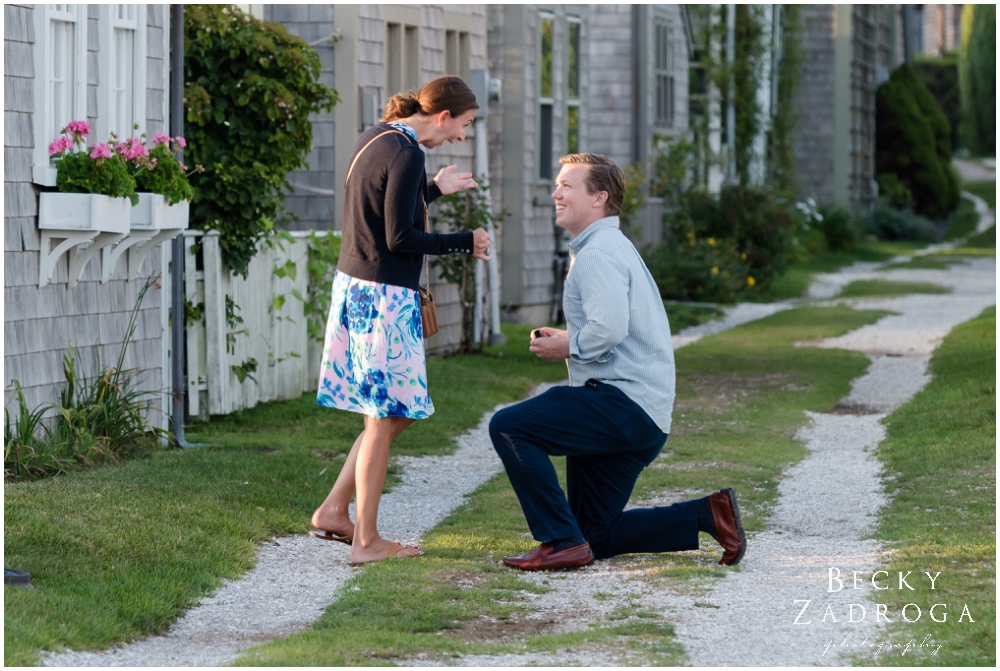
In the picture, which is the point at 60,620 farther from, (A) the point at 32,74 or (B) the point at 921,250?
(B) the point at 921,250

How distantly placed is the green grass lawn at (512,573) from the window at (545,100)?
474cm

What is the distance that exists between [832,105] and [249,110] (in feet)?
75.7

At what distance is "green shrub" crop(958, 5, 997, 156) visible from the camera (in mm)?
46688

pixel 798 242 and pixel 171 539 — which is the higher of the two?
pixel 798 242

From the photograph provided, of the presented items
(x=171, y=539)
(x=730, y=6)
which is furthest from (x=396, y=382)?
(x=730, y=6)

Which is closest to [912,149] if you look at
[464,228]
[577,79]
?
[577,79]

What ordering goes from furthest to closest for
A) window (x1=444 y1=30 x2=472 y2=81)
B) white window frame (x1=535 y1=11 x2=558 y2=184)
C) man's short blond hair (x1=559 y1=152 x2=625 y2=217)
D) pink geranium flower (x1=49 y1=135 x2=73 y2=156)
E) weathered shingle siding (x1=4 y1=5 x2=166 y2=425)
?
white window frame (x1=535 y1=11 x2=558 y2=184) < window (x1=444 y1=30 x2=472 y2=81) < pink geranium flower (x1=49 y1=135 x2=73 y2=156) < weathered shingle siding (x1=4 y1=5 x2=166 y2=425) < man's short blond hair (x1=559 y1=152 x2=625 y2=217)

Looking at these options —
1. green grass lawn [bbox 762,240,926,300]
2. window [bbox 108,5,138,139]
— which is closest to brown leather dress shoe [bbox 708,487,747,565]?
window [bbox 108,5,138,139]

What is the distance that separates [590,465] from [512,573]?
1.73 ft

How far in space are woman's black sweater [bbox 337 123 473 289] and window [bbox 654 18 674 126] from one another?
13995 mm

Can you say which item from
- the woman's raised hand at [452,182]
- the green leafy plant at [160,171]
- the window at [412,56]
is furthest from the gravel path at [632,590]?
the window at [412,56]

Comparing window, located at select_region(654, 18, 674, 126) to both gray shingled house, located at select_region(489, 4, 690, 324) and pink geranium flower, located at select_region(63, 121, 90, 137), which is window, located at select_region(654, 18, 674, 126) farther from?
pink geranium flower, located at select_region(63, 121, 90, 137)

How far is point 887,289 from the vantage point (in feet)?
65.2

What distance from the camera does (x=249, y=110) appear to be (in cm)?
902
